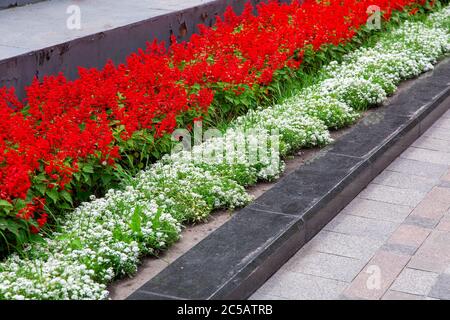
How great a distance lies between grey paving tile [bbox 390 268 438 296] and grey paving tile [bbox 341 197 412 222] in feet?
2.53

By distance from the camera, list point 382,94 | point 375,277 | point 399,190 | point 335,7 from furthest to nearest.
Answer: point 335,7
point 382,94
point 399,190
point 375,277

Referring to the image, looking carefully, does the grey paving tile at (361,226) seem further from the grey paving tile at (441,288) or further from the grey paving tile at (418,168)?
the grey paving tile at (418,168)

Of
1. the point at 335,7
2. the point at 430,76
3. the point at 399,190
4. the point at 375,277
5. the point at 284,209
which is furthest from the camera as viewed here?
the point at 335,7

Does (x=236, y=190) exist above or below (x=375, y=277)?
above

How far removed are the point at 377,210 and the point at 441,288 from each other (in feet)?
3.75

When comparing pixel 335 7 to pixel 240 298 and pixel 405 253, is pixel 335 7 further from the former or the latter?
pixel 240 298

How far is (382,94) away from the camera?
7.27m

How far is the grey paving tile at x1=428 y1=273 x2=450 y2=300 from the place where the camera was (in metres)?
4.63

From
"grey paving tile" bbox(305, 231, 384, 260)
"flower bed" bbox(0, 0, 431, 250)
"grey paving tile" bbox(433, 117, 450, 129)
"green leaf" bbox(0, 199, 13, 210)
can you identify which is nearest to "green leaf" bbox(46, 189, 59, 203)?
"flower bed" bbox(0, 0, 431, 250)

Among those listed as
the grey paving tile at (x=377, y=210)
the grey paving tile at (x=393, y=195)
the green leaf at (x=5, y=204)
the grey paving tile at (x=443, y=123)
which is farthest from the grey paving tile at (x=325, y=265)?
the grey paving tile at (x=443, y=123)

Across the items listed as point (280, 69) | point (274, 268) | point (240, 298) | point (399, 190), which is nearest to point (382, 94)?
point (280, 69)

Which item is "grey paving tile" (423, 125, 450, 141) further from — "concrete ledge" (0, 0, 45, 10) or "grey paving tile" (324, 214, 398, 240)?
"concrete ledge" (0, 0, 45, 10)

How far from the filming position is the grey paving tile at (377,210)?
18.7 feet

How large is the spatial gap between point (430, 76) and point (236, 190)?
11.7 feet
